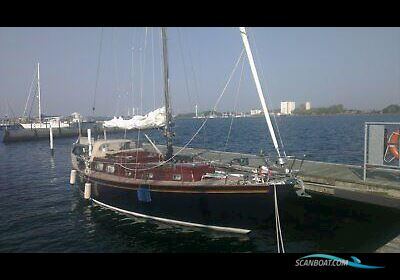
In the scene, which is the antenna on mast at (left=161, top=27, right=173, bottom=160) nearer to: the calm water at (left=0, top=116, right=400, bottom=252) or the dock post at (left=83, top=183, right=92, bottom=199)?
the calm water at (left=0, top=116, right=400, bottom=252)

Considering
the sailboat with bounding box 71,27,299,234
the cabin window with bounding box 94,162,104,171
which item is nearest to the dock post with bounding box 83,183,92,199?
the sailboat with bounding box 71,27,299,234

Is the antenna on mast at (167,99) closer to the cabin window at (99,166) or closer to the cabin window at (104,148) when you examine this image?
the cabin window at (99,166)

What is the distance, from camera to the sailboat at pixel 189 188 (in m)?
13.6

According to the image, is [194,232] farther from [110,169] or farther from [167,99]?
[167,99]

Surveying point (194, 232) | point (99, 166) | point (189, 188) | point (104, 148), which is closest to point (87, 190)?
point (99, 166)

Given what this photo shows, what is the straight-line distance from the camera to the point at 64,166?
3891 centimetres

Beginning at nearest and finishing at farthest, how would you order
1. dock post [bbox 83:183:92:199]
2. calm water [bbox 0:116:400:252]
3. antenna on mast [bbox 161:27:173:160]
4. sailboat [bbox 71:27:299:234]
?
1. sailboat [bbox 71:27:299:234]
2. calm water [bbox 0:116:400:252]
3. antenna on mast [bbox 161:27:173:160]
4. dock post [bbox 83:183:92:199]

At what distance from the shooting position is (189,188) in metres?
14.5

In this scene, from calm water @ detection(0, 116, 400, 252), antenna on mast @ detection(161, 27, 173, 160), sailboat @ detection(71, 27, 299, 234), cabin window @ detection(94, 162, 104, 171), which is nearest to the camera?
sailboat @ detection(71, 27, 299, 234)

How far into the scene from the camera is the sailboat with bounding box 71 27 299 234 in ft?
44.5

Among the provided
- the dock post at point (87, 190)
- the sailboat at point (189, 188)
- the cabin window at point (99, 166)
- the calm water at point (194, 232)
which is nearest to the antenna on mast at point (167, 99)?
the sailboat at point (189, 188)

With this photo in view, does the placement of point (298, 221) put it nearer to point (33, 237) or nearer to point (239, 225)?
point (239, 225)

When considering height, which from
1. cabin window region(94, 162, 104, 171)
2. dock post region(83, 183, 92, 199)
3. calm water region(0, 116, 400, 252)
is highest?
cabin window region(94, 162, 104, 171)
